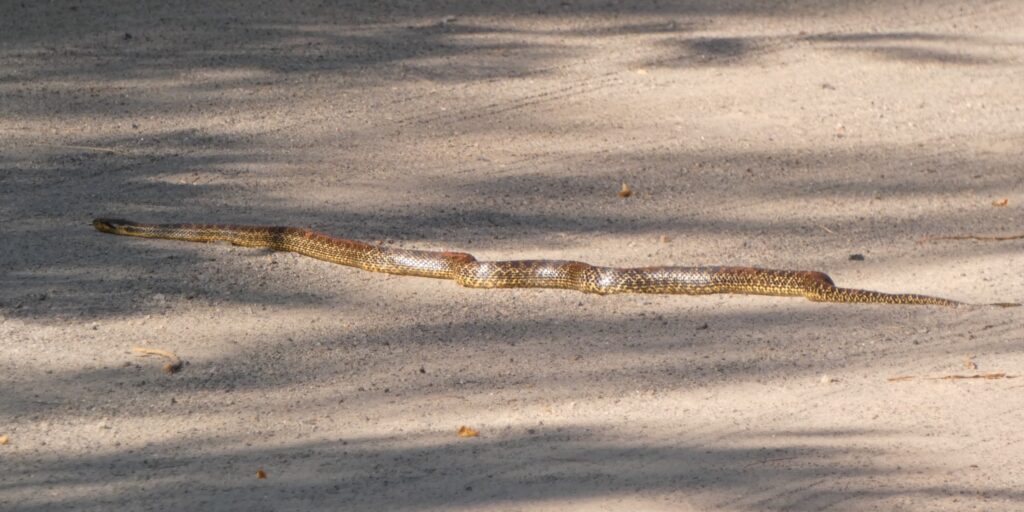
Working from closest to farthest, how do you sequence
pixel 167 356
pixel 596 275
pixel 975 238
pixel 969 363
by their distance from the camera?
1. pixel 969 363
2. pixel 167 356
3. pixel 596 275
4. pixel 975 238

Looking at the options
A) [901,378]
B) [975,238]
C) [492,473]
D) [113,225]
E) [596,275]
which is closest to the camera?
[492,473]

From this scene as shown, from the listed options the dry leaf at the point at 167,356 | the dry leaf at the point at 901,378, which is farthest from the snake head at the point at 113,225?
the dry leaf at the point at 901,378

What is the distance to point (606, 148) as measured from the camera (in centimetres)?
1268

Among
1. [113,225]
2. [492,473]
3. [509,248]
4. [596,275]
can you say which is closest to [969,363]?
[596,275]

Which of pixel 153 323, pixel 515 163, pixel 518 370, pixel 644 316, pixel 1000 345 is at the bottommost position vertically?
pixel 153 323

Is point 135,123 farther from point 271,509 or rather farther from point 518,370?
point 271,509

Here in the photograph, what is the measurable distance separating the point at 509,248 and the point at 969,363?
12.2ft

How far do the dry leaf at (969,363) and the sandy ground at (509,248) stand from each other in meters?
0.03

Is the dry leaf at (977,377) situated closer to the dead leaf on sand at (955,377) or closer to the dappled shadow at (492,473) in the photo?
the dead leaf on sand at (955,377)

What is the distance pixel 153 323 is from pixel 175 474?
245cm

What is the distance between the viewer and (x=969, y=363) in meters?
8.02

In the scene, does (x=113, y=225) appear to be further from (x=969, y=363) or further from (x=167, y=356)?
(x=969, y=363)

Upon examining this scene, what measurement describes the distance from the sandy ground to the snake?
10 cm

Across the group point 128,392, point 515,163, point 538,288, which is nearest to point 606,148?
point 515,163
